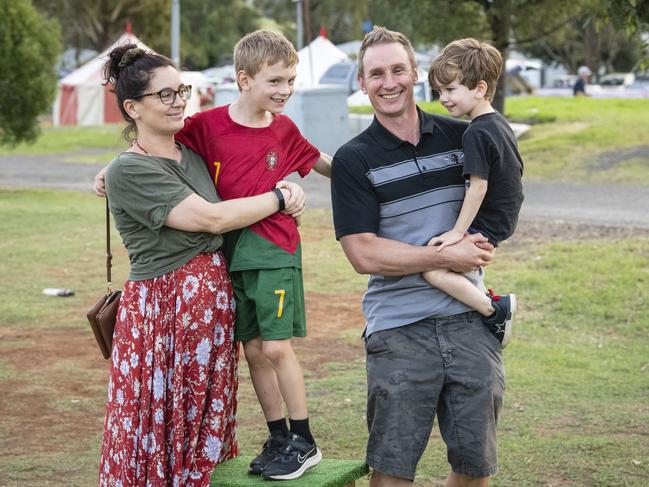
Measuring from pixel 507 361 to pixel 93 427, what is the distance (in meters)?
3.15

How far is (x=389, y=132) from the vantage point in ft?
13.5

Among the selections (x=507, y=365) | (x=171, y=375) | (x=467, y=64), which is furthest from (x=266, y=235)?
(x=507, y=365)

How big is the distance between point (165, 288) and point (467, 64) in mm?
1414

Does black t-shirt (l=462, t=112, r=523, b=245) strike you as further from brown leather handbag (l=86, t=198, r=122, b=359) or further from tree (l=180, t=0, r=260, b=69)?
tree (l=180, t=0, r=260, b=69)

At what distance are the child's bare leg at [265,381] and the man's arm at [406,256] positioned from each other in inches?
22.5

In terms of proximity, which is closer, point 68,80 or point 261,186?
point 261,186

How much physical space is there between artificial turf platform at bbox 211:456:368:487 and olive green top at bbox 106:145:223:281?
0.88 meters

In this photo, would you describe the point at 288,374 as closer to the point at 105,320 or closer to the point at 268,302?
the point at 268,302

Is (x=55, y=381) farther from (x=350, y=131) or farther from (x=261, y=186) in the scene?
(x=350, y=131)

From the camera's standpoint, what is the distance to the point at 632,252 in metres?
11.6

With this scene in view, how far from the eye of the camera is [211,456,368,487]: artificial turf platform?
4.25 meters

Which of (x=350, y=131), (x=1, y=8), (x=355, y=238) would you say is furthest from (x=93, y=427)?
(x=350, y=131)

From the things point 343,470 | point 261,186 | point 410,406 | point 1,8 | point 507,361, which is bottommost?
point 507,361

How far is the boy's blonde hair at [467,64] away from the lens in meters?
4.12
